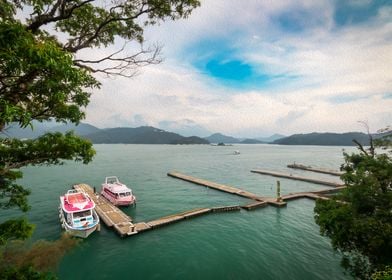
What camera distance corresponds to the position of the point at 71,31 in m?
11.0

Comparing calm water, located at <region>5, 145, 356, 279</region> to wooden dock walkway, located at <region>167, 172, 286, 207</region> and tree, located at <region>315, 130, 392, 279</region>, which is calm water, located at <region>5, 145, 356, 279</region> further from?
tree, located at <region>315, 130, 392, 279</region>

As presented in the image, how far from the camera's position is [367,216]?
50.0 feet

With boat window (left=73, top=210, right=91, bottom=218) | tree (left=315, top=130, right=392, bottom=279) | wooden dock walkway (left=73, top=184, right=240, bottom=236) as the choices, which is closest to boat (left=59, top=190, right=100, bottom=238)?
boat window (left=73, top=210, right=91, bottom=218)

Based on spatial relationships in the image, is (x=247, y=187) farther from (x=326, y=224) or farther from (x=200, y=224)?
(x=326, y=224)

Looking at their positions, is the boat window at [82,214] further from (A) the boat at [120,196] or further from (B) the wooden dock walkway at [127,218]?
(A) the boat at [120,196]

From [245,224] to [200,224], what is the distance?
21.6 feet

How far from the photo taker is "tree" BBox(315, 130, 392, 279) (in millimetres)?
14133

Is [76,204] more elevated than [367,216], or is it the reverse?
[367,216]

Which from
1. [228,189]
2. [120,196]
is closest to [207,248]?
[120,196]

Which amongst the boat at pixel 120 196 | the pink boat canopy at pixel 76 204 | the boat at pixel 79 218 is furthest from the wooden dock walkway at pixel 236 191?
the pink boat canopy at pixel 76 204

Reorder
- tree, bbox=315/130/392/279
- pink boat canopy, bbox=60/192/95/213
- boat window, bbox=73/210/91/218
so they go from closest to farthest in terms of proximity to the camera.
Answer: tree, bbox=315/130/392/279
boat window, bbox=73/210/91/218
pink boat canopy, bbox=60/192/95/213

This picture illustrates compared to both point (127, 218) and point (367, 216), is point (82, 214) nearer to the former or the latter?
point (127, 218)

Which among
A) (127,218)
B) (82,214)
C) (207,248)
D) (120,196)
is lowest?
(207,248)

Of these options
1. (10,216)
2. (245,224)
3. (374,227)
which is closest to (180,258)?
(245,224)
